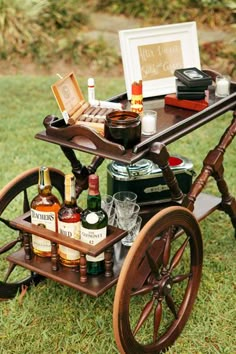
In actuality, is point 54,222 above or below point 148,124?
below

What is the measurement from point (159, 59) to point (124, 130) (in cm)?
68

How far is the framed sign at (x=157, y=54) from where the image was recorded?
2.72m

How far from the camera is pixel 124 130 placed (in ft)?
7.41

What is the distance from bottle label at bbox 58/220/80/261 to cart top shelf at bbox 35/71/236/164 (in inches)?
11.3

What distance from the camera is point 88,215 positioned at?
92.3 inches

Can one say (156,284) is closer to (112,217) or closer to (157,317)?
(157,317)

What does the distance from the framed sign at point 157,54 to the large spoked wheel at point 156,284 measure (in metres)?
0.66

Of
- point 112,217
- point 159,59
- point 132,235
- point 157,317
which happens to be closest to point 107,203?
point 112,217

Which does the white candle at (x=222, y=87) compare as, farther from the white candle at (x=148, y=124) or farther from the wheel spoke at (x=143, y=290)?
the wheel spoke at (x=143, y=290)

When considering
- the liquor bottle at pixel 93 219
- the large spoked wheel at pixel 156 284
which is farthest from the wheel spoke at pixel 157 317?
the liquor bottle at pixel 93 219

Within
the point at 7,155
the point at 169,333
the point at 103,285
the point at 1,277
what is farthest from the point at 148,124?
→ the point at 7,155

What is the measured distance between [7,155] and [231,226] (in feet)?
5.30

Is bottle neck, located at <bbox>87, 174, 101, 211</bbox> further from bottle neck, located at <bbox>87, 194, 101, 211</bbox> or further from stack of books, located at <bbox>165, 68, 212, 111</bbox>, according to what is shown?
stack of books, located at <bbox>165, 68, 212, 111</bbox>

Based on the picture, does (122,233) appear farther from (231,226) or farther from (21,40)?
(21,40)
